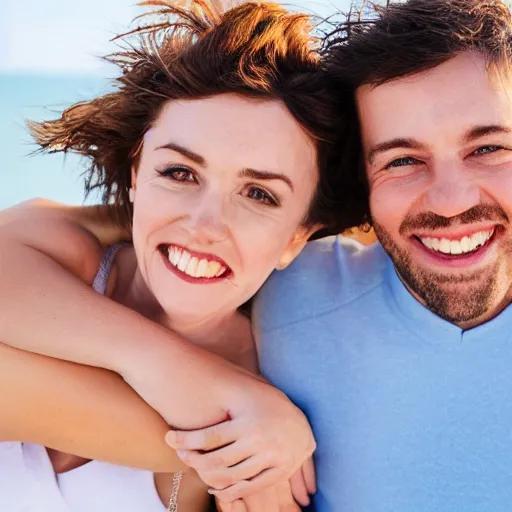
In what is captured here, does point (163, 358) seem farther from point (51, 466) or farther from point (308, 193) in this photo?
point (308, 193)

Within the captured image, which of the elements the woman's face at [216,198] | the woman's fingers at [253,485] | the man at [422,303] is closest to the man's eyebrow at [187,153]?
the woman's face at [216,198]

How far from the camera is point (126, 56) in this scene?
243cm

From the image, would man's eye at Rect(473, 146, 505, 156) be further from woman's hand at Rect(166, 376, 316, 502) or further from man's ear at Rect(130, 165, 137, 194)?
man's ear at Rect(130, 165, 137, 194)

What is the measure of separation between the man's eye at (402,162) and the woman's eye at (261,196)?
0.37 metres

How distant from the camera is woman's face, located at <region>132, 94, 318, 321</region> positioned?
2.08 meters

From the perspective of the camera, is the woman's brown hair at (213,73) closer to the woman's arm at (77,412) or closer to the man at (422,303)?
the man at (422,303)

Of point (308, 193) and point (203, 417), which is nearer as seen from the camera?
point (203, 417)

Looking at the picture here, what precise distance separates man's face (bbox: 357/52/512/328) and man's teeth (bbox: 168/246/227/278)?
549mm

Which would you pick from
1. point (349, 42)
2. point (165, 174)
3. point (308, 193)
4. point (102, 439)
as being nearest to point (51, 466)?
point (102, 439)

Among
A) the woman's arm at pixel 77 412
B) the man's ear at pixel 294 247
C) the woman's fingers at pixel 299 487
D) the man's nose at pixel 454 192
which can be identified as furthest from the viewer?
the man's ear at pixel 294 247

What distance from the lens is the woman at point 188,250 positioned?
1969 millimetres

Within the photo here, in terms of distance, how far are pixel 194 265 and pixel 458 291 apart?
778 millimetres

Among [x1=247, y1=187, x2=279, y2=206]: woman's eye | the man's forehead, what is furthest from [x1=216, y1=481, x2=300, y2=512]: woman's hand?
the man's forehead

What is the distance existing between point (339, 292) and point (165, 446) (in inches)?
28.1
